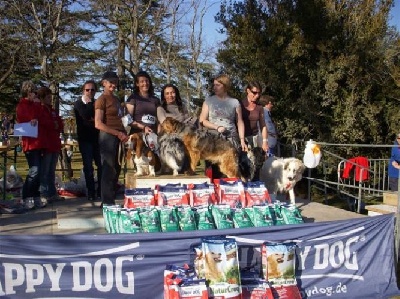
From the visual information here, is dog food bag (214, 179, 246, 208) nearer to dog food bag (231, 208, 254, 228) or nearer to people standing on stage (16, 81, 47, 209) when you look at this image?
dog food bag (231, 208, 254, 228)

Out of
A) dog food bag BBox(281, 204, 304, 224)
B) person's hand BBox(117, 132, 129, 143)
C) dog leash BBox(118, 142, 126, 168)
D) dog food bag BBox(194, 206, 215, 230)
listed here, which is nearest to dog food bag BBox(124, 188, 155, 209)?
dog food bag BBox(194, 206, 215, 230)

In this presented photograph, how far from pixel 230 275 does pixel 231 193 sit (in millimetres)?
1336

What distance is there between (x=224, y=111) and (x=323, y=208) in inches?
70.5

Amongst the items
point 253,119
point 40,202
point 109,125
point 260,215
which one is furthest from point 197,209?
point 40,202

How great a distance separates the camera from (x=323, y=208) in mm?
5879

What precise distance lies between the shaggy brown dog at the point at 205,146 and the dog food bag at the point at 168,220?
1.43 meters

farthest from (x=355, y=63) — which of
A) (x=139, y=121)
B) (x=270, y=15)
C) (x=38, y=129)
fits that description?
(x=38, y=129)

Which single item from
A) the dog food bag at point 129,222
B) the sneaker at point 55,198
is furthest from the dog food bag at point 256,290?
the sneaker at point 55,198

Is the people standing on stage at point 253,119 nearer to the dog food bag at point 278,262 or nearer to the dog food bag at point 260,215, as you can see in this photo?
the dog food bag at point 260,215

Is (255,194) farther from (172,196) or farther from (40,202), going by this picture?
(40,202)

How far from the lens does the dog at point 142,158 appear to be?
5.27 m

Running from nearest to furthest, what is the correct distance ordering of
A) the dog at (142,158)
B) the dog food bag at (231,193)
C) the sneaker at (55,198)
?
the dog food bag at (231,193), the dog at (142,158), the sneaker at (55,198)

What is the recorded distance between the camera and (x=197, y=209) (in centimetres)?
415

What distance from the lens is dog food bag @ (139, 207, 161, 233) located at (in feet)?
12.8
